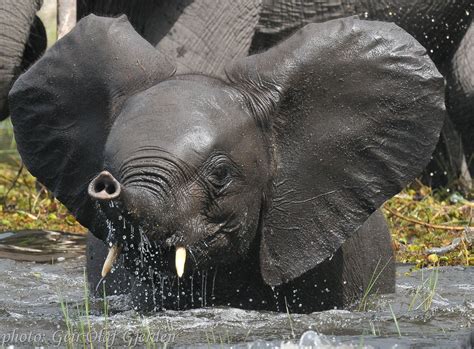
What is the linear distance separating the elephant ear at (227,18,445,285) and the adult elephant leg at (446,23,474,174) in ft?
13.0

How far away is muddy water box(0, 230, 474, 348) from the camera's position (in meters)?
5.61

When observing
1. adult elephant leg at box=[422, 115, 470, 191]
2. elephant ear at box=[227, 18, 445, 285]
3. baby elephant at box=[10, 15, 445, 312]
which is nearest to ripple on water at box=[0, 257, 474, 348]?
baby elephant at box=[10, 15, 445, 312]

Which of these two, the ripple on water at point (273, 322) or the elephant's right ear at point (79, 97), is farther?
the elephant's right ear at point (79, 97)

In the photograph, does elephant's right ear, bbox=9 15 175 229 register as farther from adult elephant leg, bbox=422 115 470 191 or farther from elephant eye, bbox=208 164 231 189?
adult elephant leg, bbox=422 115 470 191

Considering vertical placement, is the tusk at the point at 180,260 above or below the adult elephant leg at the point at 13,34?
above

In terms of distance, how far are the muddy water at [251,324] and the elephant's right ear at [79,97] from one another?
447mm

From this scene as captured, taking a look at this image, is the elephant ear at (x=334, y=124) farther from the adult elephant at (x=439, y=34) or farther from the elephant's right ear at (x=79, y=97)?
the adult elephant at (x=439, y=34)

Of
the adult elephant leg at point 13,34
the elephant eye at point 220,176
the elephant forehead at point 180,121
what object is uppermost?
the elephant forehead at point 180,121

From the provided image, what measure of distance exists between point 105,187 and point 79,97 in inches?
50.8

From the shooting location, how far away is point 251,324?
6.02m

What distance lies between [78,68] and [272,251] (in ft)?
3.33

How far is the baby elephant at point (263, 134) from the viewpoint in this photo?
5.88m

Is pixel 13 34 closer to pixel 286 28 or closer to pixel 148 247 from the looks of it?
pixel 286 28

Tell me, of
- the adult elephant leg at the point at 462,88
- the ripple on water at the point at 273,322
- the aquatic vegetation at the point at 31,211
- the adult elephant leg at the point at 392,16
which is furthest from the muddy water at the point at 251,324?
the adult elephant leg at the point at 462,88
